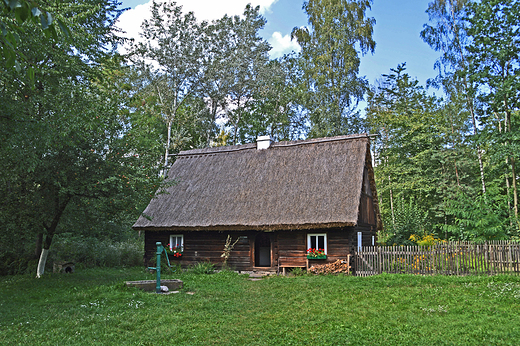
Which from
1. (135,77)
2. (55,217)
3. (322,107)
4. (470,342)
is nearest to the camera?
(470,342)

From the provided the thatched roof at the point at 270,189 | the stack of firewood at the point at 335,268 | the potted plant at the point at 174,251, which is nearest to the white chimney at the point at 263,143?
the thatched roof at the point at 270,189

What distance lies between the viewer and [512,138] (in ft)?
61.3

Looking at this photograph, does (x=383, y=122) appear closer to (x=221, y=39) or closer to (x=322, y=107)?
(x=322, y=107)

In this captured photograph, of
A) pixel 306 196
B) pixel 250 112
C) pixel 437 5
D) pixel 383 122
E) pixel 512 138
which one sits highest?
pixel 437 5

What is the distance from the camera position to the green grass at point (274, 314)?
22.9 feet

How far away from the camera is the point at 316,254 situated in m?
17.1

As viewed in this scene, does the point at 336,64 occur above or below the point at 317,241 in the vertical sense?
above

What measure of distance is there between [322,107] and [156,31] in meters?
13.1

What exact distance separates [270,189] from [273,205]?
1.28 metres

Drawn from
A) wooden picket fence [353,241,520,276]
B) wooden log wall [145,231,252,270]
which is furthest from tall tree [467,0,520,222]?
wooden log wall [145,231,252,270]

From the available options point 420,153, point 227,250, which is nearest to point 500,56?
point 420,153

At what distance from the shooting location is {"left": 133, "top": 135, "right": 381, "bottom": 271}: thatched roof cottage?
17.3 meters

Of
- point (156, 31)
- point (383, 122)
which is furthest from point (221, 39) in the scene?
point (383, 122)

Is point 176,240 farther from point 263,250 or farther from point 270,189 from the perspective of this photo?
point 270,189
